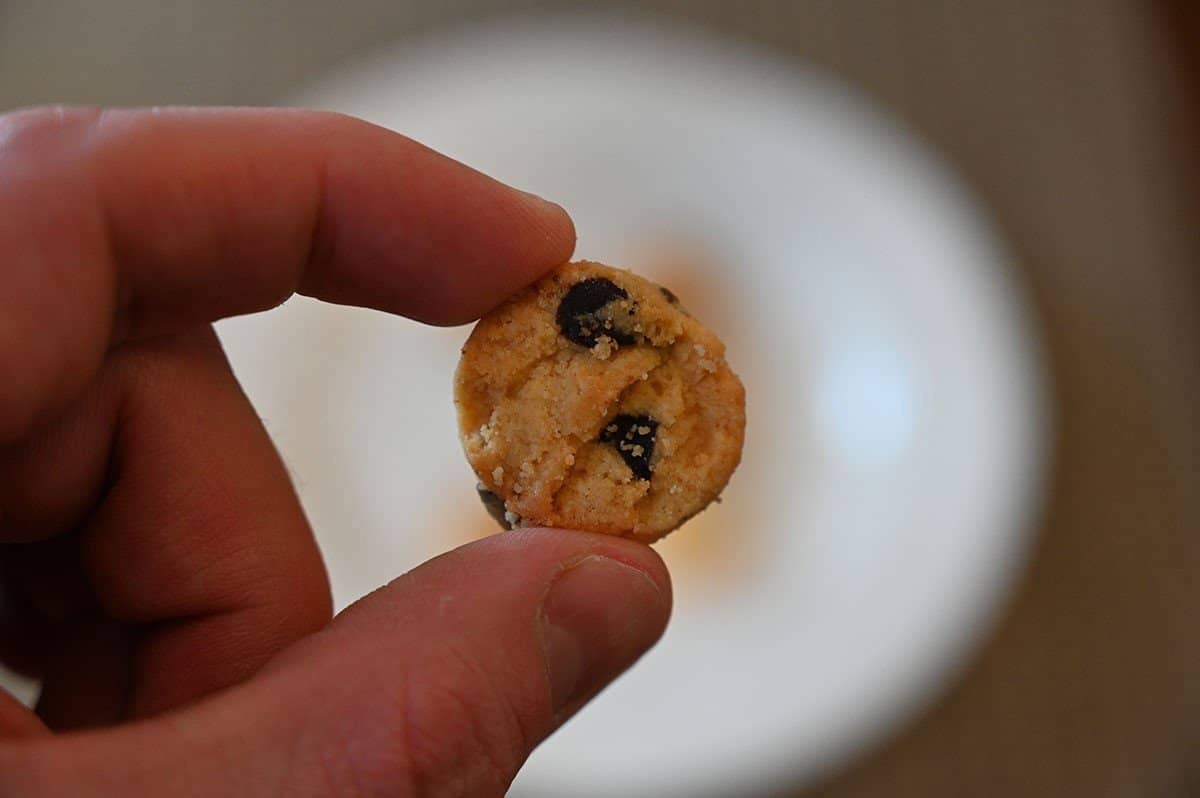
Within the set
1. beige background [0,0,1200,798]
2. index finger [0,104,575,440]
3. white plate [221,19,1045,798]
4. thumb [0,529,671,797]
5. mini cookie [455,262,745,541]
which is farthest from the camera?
beige background [0,0,1200,798]

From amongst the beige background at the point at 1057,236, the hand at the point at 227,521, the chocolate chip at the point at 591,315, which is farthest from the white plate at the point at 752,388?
the chocolate chip at the point at 591,315

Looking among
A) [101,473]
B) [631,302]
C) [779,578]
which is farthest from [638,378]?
[779,578]

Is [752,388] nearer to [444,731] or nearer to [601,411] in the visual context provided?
[601,411]

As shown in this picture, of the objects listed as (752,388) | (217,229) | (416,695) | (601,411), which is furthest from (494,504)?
(752,388)

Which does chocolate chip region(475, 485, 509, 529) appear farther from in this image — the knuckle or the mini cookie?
the knuckle

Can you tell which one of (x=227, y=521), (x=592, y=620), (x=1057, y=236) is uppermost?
(x=1057, y=236)

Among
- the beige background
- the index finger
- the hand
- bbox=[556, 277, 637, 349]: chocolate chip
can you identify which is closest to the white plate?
the beige background
